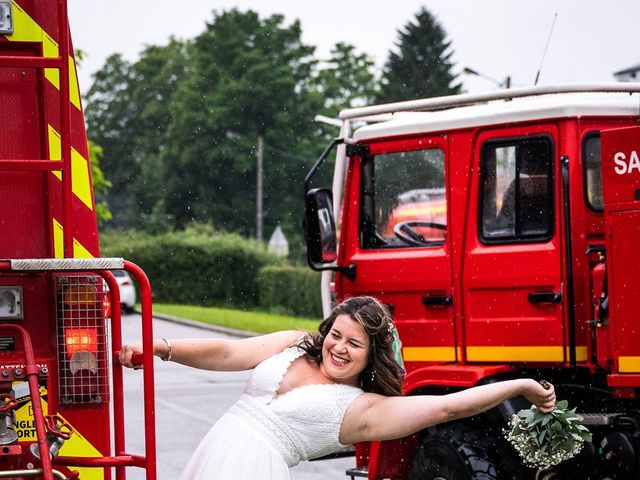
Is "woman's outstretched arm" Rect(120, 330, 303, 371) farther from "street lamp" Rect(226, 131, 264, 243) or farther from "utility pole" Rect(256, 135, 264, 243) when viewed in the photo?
"street lamp" Rect(226, 131, 264, 243)

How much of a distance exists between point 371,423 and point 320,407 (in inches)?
7.2

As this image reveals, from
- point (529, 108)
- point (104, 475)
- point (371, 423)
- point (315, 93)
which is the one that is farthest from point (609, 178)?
point (315, 93)

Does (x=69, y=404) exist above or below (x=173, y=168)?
below

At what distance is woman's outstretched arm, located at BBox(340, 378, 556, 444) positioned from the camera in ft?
13.8

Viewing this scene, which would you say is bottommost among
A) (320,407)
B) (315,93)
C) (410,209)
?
(320,407)

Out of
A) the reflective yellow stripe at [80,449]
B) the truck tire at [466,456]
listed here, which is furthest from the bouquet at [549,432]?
the reflective yellow stripe at [80,449]

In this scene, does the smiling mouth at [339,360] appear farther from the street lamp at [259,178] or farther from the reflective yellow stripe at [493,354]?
the street lamp at [259,178]

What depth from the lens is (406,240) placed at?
24.9ft

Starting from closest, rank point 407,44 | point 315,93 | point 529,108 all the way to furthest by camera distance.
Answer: point 529,108
point 315,93
point 407,44

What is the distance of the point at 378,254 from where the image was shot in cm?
769

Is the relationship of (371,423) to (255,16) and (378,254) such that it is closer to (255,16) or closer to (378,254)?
(378,254)

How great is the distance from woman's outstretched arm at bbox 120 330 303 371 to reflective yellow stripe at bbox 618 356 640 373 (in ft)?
7.09

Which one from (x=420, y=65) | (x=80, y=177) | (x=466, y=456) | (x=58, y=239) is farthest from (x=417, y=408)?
(x=420, y=65)

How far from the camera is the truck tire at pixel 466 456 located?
6.62 metres
